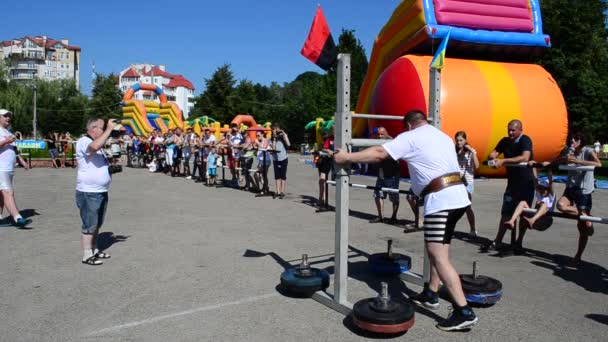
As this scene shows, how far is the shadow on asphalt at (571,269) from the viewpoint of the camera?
549cm

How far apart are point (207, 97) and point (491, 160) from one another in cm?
5692

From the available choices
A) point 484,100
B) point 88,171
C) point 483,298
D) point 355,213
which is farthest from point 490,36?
point 88,171

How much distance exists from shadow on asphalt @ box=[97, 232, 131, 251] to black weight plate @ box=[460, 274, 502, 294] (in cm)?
505

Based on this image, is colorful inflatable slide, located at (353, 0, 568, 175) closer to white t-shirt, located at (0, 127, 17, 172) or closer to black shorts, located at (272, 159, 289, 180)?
black shorts, located at (272, 159, 289, 180)

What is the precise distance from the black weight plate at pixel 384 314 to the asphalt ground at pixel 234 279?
0.23 meters

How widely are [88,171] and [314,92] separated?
45.9 metres

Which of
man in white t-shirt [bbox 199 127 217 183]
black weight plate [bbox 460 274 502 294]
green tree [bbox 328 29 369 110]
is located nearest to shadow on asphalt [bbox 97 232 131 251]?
black weight plate [bbox 460 274 502 294]

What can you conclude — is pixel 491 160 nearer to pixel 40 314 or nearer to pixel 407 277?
pixel 407 277

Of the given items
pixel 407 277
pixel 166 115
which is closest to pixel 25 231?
pixel 407 277

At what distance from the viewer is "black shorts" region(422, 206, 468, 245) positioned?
162 inches

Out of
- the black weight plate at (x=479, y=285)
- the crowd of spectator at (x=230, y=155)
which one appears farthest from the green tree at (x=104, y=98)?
the black weight plate at (x=479, y=285)

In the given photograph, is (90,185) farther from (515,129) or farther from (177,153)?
(177,153)

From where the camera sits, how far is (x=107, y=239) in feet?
24.9

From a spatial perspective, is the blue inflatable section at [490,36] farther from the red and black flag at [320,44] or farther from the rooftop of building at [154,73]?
the rooftop of building at [154,73]
